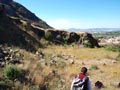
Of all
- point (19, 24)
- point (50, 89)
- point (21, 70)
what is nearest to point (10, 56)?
point (21, 70)

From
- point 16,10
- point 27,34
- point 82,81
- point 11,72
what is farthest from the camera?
point 16,10

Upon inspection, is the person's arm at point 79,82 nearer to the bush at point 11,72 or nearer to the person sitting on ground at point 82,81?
the person sitting on ground at point 82,81

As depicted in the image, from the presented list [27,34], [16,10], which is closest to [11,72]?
[27,34]

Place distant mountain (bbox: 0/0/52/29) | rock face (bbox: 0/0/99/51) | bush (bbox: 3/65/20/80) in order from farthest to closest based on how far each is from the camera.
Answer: distant mountain (bbox: 0/0/52/29)
rock face (bbox: 0/0/99/51)
bush (bbox: 3/65/20/80)

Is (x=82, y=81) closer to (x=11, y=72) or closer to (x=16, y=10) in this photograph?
(x=11, y=72)

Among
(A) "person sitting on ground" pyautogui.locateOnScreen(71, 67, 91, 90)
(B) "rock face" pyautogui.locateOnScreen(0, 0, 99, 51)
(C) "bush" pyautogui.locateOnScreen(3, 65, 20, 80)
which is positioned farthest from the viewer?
(B) "rock face" pyautogui.locateOnScreen(0, 0, 99, 51)

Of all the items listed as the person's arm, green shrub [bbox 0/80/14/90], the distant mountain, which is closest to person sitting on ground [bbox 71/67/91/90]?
the person's arm

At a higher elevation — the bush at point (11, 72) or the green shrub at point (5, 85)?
the bush at point (11, 72)

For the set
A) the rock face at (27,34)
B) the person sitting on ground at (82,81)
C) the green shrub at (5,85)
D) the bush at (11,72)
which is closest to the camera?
the person sitting on ground at (82,81)

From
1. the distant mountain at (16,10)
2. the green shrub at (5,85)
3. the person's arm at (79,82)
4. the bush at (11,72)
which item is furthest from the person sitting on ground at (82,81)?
the distant mountain at (16,10)

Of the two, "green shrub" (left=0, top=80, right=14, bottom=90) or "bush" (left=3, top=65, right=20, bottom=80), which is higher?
"bush" (left=3, top=65, right=20, bottom=80)

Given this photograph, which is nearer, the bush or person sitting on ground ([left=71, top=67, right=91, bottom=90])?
person sitting on ground ([left=71, top=67, right=91, bottom=90])

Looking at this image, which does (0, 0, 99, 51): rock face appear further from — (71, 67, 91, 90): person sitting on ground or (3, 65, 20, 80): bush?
(71, 67, 91, 90): person sitting on ground

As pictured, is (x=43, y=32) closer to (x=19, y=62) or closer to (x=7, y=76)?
(x=19, y=62)
